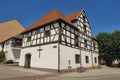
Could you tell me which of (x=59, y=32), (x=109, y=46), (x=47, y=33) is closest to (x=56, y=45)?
(x=59, y=32)

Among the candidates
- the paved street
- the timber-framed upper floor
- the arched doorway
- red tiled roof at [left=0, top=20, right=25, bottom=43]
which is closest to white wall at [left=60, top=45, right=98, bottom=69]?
the timber-framed upper floor

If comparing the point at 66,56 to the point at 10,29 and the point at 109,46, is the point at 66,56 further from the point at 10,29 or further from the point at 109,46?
the point at 10,29

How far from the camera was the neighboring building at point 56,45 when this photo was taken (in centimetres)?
1639

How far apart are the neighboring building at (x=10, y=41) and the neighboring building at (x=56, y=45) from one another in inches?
329

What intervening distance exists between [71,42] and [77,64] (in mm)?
3729

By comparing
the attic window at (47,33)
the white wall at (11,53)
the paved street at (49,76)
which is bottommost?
the paved street at (49,76)

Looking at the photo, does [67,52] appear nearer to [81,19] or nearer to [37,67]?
[37,67]

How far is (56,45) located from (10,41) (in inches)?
677

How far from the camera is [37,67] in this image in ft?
59.2

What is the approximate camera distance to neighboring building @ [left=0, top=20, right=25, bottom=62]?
28.5 m

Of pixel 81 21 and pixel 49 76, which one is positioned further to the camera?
pixel 81 21

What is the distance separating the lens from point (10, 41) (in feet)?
95.0

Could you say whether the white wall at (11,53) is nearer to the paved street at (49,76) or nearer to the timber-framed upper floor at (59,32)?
the timber-framed upper floor at (59,32)

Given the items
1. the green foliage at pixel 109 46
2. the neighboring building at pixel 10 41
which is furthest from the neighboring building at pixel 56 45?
the green foliage at pixel 109 46
